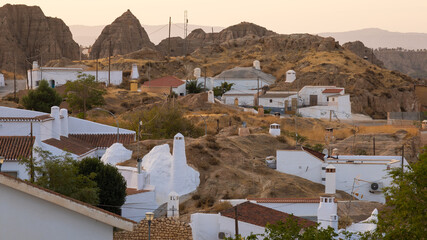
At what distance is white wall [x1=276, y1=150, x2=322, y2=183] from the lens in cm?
4256

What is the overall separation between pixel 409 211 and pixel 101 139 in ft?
102

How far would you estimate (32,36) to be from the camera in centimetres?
14162

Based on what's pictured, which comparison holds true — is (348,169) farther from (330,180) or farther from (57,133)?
(57,133)

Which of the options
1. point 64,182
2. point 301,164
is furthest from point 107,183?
point 301,164

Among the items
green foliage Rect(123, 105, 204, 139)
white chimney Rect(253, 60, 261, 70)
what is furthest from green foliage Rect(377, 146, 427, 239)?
white chimney Rect(253, 60, 261, 70)

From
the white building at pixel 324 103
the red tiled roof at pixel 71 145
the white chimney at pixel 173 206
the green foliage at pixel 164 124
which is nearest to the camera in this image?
the white chimney at pixel 173 206

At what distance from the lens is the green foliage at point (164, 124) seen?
53031 millimetres

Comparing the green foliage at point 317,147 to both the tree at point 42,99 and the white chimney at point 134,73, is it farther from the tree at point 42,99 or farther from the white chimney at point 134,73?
the white chimney at point 134,73

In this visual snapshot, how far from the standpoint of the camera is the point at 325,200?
1179 inches

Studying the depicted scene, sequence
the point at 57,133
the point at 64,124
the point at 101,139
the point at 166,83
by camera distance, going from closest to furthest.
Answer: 1. the point at 57,133
2. the point at 64,124
3. the point at 101,139
4. the point at 166,83

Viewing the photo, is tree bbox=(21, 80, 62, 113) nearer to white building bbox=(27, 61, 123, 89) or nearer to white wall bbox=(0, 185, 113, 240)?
white building bbox=(27, 61, 123, 89)

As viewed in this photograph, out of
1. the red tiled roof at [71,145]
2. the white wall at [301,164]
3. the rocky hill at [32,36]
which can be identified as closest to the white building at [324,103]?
the white wall at [301,164]

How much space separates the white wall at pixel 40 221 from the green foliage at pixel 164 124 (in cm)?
4049

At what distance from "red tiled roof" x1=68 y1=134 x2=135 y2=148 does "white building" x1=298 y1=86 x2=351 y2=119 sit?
29369 millimetres
